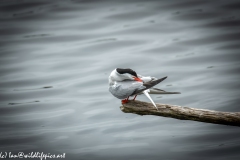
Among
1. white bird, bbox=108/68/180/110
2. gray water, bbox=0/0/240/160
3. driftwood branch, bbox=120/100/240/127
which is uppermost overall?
white bird, bbox=108/68/180/110

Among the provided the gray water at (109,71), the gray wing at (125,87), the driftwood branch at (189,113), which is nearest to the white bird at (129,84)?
the gray wing at (125,87)

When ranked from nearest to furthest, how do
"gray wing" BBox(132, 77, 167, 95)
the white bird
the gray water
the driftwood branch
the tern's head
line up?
the driftwood branch, "gray wing" BBox(132, 77, 167, 95), the white bird, the tern's head, the gray water

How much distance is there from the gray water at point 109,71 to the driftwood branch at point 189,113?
323cm

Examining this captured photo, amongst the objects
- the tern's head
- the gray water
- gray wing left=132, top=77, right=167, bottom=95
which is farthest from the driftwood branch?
the gray water

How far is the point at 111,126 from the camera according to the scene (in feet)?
34.1

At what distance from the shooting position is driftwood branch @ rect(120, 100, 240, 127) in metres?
5.07

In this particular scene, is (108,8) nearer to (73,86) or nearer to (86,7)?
(86,7)

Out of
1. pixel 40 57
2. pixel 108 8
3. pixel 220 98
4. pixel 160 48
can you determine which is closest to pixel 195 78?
pixel 220 98

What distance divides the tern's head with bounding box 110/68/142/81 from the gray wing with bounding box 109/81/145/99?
0.28 ft

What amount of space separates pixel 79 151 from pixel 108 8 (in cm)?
1719

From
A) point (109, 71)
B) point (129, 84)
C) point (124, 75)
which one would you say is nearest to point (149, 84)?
point (129, 84)

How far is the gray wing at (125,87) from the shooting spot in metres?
6.14

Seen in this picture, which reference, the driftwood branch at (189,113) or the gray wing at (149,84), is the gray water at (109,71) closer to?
the gray wing at (149,84)

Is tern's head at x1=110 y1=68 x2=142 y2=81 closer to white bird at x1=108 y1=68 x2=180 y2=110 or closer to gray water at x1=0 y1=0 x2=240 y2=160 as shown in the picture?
white bird at x1=108 y1=68 x2=180 y2=110
